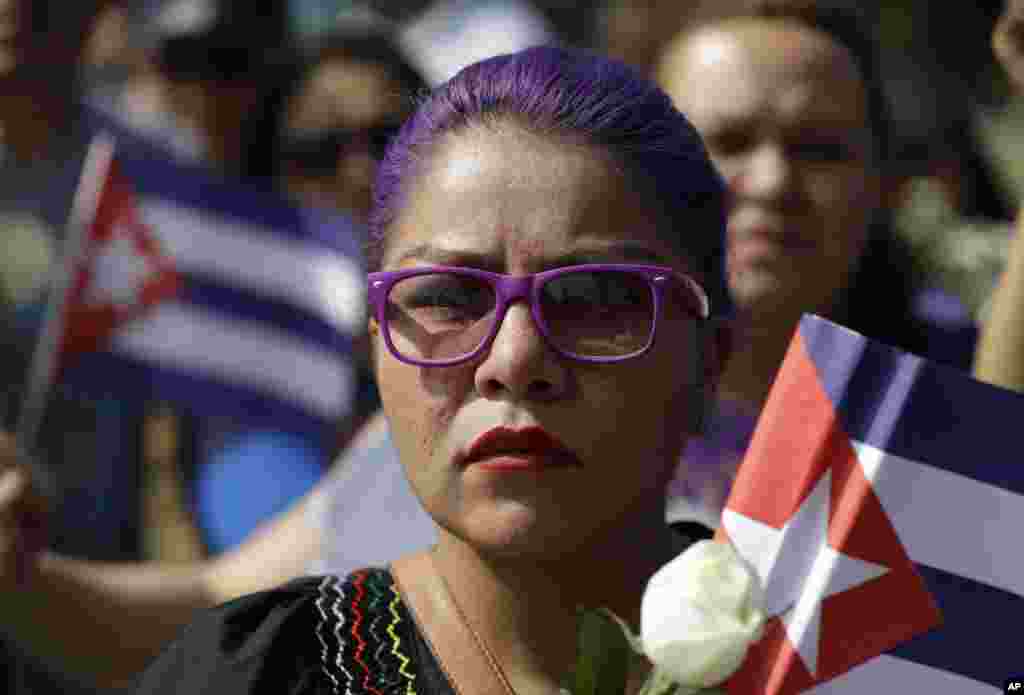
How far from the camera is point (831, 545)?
2.04 m

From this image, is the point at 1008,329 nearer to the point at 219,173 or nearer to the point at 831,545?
the point at 831,545

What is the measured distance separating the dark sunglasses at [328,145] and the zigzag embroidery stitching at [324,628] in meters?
2.37

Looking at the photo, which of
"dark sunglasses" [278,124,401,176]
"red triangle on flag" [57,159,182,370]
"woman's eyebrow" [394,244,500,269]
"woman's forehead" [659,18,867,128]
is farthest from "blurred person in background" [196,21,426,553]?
"woman's eyebrow" [394,244,500,269]

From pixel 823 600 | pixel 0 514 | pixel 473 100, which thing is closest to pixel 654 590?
pixel 823 600

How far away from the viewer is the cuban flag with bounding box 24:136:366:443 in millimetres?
4863

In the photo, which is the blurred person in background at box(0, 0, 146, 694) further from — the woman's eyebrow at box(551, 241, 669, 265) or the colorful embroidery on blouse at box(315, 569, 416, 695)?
the woman's eyebrow at box(551, 241, 669, 265)

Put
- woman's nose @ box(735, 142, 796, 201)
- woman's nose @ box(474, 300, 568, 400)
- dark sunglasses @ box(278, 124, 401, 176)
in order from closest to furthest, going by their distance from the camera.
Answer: woman's nose @ box(474, 300, 568, 400) < woman's nose @ box(735, 142, 796, 201) < dark sunglasses @ box(278, 124, 401, 176)

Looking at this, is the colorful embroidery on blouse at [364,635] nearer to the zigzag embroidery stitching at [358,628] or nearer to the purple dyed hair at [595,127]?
the zigzag embroidery stitching at [358,628]

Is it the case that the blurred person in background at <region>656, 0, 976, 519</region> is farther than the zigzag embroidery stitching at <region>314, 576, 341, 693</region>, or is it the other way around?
the blurred person in background at <region>656, 0, 976, 519</region>

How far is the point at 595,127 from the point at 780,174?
1.45 m

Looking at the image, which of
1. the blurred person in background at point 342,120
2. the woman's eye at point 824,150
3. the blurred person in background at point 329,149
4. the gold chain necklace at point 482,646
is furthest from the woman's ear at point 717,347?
the blurred person in background at point 342,120

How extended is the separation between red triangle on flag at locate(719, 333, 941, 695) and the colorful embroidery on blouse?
0.49 metres

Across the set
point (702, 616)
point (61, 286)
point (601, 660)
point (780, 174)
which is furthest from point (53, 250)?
point (702, 616)

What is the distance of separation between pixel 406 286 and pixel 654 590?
59cm
